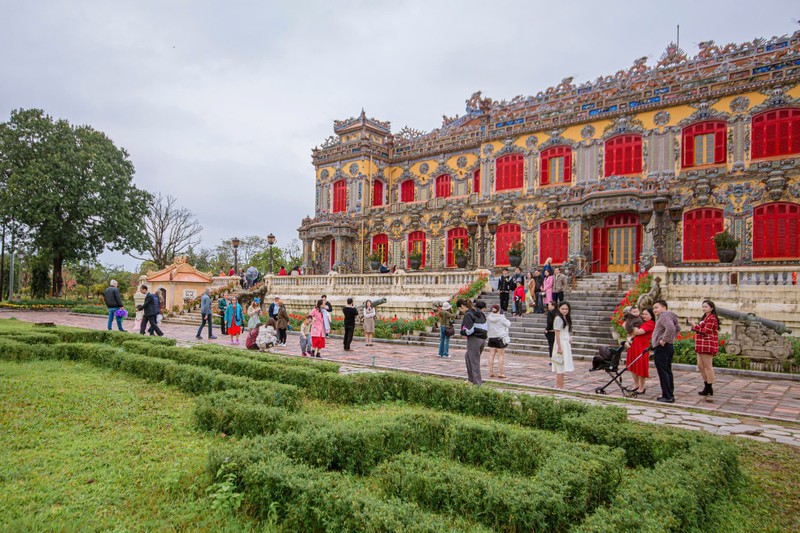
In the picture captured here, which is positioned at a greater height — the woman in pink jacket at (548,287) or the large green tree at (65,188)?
the large green tree at (65,188)

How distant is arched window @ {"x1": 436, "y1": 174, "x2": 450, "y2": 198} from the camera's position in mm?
31658

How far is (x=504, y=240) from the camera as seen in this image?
27.9 metres

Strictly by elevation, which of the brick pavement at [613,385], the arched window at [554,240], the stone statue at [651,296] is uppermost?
the arched window at [554,240]

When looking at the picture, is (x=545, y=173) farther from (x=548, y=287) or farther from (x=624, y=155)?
(x=548, y=287)

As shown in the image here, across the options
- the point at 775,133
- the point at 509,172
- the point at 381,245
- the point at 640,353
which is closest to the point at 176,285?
the point at 381,245

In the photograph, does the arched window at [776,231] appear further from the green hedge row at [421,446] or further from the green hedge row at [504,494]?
the green hedge row at [504,494]

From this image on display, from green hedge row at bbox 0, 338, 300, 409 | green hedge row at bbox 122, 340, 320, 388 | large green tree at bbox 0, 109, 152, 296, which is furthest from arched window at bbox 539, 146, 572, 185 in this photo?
large green tree at bbox 0, 109, 152, 296

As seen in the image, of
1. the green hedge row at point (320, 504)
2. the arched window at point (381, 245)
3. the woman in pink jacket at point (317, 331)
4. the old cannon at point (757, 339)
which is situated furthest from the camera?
the arched window at point (381, 245)

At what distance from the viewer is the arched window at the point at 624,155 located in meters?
24.3

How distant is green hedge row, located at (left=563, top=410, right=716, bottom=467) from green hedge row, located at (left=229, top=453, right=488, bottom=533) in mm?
2479

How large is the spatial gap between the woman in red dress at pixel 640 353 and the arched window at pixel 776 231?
15682mm

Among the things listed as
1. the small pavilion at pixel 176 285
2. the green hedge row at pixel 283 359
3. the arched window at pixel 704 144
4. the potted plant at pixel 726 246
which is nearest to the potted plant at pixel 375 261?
the small pavilion at pixel 176 285

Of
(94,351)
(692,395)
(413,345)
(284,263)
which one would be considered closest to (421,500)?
(692,395)

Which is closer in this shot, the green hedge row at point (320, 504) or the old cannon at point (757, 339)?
the green hedge row at point (320, 504)
